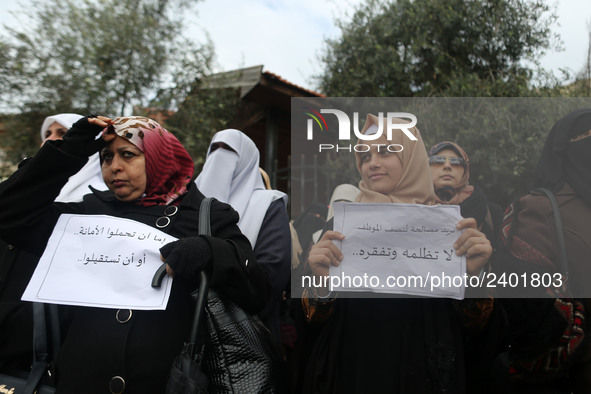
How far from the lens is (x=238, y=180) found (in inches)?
96.7

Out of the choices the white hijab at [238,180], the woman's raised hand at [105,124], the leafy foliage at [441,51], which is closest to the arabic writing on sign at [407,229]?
the white hijab at [238,180]

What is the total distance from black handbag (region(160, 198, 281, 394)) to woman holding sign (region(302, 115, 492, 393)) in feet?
1.15

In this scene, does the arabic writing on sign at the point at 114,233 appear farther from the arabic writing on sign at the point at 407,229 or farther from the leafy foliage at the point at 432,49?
the leafy foliage at the point at 432,49

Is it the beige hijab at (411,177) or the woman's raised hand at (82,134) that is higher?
the woman's raised hand at (82,134)

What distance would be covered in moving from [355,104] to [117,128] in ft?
3.14

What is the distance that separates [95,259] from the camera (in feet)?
4.81

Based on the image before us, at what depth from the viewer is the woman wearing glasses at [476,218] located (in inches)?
63.0

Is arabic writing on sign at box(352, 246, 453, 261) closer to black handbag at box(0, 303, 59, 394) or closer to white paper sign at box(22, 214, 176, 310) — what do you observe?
white paper sign at box(22, 214, 176, 310)

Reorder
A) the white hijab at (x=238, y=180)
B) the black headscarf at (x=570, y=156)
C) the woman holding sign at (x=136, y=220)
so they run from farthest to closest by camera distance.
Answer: the white hijab at (x=238, y=180) < the black headscarf at (x=570, y=156) < the woman holding sign at (x=136, y=220)

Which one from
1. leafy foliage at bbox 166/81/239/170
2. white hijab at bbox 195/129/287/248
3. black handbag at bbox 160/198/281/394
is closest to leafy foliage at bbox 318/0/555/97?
leafy foliage at bbox 166/81/239/170

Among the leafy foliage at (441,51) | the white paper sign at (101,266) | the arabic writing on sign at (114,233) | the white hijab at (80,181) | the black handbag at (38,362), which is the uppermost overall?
the leafy foliage at (441,51)

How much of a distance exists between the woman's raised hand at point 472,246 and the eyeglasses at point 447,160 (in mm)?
310

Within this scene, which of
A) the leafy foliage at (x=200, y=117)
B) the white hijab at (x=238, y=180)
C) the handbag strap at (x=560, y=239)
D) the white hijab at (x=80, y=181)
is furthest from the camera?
the leafy foliage at (x=200, y=117)

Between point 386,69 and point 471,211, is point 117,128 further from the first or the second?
point 386,69
